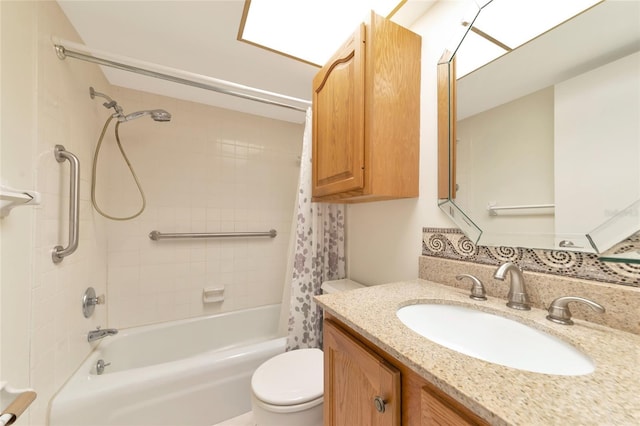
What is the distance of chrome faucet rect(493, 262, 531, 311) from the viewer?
65cm

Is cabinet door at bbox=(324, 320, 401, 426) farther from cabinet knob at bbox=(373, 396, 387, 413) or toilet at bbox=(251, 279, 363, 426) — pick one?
toilet at bbox=(251, 279, 363, 426)

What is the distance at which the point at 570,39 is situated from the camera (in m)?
0.64

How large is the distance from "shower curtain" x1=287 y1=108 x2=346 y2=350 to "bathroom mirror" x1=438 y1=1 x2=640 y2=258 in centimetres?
77

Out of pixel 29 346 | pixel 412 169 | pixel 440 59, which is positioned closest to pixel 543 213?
pixel 412 169

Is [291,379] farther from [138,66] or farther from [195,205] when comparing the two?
[138,66]

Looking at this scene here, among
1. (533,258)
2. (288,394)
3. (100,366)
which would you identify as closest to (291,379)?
(288,394)

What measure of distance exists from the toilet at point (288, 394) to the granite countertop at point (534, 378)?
56 centimetres

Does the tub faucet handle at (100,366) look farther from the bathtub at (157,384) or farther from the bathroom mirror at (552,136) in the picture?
the bathroom mirror at (552,136)

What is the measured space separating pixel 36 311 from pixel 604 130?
1880 mm

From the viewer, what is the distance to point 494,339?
634 mm

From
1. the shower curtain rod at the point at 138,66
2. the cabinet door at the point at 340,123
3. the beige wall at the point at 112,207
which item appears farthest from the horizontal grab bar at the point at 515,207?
the beige wall at the point at 112,207

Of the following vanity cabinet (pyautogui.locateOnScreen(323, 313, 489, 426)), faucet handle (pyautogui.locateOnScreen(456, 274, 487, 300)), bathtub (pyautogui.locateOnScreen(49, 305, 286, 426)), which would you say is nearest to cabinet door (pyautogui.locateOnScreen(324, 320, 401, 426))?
vanity cabinet (pyautogui.locateOnScreen(323, 313, 489, 426))

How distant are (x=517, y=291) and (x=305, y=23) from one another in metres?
1.49

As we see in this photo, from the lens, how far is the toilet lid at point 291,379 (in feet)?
3.01
